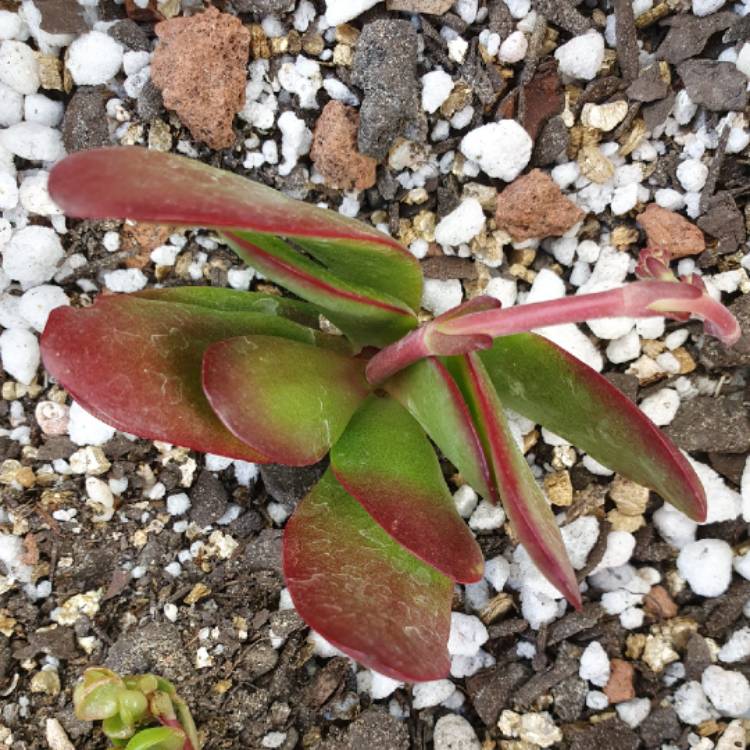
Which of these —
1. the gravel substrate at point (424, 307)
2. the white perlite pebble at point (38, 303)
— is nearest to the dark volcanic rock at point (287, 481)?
the gravel substrate at point (424, 307)

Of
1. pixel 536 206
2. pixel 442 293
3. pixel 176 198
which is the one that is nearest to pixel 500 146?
pixel 536 206

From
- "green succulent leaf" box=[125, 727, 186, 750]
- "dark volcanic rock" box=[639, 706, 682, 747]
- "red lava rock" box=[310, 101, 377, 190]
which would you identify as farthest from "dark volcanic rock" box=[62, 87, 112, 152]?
"dark volcanic rock" box=[639, 706, 682, 747]

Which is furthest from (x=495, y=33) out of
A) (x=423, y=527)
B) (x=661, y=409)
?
(x=423, y=527)

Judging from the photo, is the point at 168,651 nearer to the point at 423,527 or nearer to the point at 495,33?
the point at 423,527

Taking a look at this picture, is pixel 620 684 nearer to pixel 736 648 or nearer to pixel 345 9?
pixel 736 648

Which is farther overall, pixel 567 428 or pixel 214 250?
pixel 214 250
